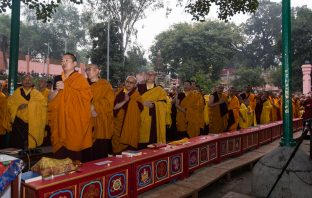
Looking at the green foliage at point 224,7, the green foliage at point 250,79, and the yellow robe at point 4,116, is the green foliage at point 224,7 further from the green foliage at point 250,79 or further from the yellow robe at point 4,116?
the green foliage at point 250,79

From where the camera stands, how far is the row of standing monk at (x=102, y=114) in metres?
3.48

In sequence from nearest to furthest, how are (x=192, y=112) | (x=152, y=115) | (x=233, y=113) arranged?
(x=152, y=115)
(x=192, y=112)
(x=233, y=113)

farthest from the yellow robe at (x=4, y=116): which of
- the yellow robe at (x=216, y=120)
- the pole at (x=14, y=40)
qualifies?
the yellow robe at (x=216, y=120)

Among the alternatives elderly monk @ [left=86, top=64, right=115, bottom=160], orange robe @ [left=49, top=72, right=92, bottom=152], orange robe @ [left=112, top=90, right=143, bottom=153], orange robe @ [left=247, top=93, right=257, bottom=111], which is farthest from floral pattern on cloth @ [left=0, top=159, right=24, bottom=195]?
orange robe @ [left=247, top=93, right=257, bottom=111]

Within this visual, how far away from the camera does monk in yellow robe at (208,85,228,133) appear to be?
7.44 metres

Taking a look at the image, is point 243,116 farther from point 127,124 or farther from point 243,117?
point 127,124

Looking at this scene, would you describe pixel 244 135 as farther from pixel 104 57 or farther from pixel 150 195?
pixel 104 57

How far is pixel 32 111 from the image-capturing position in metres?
5.43

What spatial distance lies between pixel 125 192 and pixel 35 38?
45.9 m

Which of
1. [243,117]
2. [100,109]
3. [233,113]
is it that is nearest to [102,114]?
[100,109]

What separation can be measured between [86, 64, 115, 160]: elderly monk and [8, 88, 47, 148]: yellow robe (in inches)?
69.0

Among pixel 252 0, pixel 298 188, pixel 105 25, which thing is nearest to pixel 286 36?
pixel 298 188

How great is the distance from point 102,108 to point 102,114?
0.13 m

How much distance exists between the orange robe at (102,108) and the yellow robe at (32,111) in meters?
1.77
